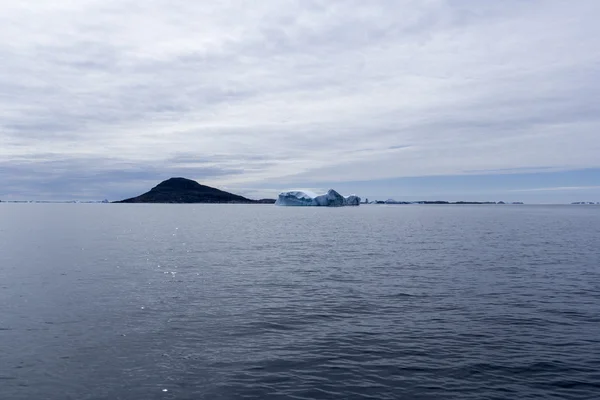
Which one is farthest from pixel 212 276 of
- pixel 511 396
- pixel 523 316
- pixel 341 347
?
pixel 511 396

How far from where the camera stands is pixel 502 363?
16484 millimetres

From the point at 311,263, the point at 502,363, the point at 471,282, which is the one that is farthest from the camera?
the point at 311,263

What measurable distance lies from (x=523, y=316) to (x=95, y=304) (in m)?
22.8

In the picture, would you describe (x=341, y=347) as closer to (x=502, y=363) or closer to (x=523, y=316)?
(x=502, y=363)

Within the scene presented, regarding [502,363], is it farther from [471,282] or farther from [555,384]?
[471,282]

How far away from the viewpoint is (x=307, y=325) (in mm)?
21125

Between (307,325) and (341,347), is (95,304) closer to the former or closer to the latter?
(307,325)

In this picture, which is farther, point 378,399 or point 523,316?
point 523,316

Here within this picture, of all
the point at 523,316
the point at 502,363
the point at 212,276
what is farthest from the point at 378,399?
the point at 212,276

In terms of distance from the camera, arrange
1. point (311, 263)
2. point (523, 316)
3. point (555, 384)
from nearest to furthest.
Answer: point (555, 384)
point (523, 316)
point (311, 263)

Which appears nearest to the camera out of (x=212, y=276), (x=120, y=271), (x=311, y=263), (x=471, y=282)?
(x=471, y=282)

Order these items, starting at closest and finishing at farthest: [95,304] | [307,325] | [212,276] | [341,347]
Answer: [341,347] → [307,325] → [95,304] → [212,276]

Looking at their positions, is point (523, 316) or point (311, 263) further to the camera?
point (311, 263)

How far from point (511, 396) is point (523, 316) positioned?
9950 millimetres
